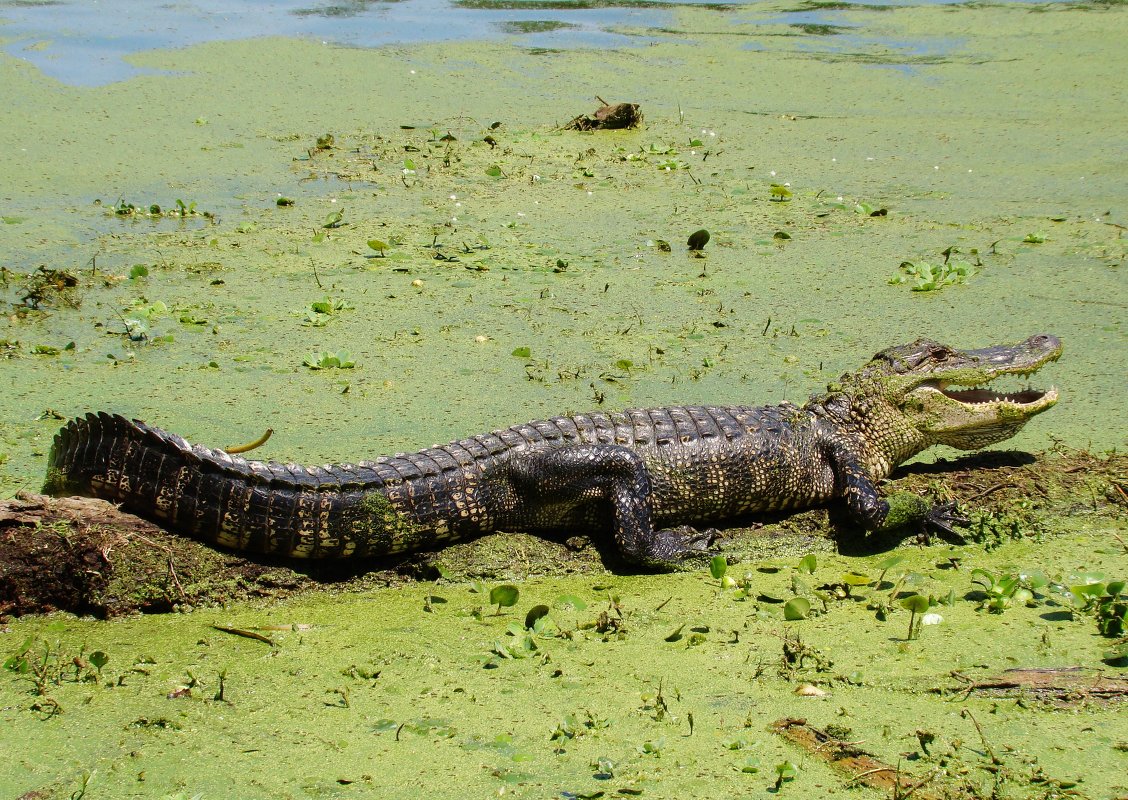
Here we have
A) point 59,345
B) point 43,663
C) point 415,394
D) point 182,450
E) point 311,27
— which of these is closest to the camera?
point 43,663

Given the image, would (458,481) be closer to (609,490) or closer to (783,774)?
(609,490)

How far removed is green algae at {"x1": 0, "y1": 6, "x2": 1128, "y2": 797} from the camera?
2838 millimetres

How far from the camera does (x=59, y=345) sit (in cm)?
521

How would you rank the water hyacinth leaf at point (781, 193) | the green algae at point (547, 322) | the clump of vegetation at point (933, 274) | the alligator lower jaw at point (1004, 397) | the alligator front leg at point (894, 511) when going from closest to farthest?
the green algae at point (547, 322) < the alligator front leg at point (894, 511) < the alligator lower jaw at point (1004, 397) < the clump of vegetation at point (933, 274) < the water hyacinth leaf at point (781, 193)

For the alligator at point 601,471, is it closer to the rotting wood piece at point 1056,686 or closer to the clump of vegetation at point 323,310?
the rotting wood piece at point 1056,686

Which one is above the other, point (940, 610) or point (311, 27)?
point (311, 27)

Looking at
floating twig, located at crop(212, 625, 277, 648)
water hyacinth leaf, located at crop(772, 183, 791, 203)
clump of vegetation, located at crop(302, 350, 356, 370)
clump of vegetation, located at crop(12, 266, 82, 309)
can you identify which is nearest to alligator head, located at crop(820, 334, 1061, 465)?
clump of vegetation, located at crop(302, 350, 356, 370)

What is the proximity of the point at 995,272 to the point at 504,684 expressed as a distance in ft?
14.2

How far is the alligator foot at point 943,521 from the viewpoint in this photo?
3.93m

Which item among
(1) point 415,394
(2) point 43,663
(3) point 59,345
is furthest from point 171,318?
(2) point 43,663

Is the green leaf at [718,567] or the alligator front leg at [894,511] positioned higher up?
the alligator front leg at [894,511]

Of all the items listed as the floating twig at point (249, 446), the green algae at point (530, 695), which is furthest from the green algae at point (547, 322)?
the floating twig at point (249, 446)

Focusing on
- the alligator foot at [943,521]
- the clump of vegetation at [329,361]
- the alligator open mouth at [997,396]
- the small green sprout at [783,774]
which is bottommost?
the small green sprout at [783,774]

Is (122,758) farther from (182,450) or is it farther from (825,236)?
(825,236)
